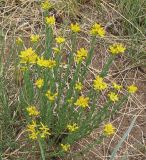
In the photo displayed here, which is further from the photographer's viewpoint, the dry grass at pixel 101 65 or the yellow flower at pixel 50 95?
the dry grass at pixel 101 65

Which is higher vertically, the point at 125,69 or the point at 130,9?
the point at 130,9

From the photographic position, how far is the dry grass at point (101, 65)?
79.4 inches

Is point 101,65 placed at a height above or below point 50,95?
below

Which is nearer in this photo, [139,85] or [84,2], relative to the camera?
[139,85]

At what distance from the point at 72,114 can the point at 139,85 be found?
2.18ft

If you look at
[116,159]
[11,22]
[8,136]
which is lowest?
[116,159]

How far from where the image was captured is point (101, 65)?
7.99 ft

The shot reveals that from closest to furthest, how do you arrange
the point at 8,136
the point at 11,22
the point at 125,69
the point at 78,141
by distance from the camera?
the point at 8,136 < the point at 78,141 < the point at 125,69 < the point at 11,22

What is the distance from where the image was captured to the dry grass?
6.61 ft

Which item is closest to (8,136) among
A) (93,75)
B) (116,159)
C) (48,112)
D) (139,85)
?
(48,112)

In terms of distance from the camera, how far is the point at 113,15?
2.68 meters

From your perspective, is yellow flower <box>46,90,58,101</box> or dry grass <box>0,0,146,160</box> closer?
yellow flower <box>46,90,58,101</box>

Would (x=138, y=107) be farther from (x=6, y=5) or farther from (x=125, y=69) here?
(x=6, y=5)

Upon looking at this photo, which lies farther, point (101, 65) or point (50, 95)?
point (101, 65)
